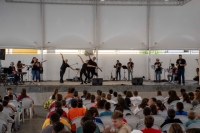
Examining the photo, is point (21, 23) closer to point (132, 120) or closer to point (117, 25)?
point (117, 25)

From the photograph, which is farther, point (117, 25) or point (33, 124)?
point (117, 25)

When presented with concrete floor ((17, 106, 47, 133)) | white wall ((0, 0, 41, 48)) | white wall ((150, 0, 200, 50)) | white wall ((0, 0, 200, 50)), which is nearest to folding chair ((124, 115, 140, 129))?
concrete floor ((17, 106, 47, 133))

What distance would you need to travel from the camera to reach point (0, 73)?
1727cm

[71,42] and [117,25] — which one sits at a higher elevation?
[117,25]

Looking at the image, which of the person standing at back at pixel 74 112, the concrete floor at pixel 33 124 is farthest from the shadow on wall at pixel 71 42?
the person standing at back at pixel 74 112

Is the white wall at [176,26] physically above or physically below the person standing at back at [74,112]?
above

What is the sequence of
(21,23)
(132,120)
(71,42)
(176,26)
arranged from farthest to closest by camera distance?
(176,26), (71,42), (21,23), (132,120)

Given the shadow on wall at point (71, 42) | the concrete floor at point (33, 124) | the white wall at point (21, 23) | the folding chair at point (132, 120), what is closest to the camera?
the folding chair at point (132, 120)

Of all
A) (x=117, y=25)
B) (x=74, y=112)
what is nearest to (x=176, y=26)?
(x=117, y=25)

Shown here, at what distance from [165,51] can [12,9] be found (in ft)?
38.7

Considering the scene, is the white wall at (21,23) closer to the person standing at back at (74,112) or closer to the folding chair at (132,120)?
the person standing at back at (74,112)

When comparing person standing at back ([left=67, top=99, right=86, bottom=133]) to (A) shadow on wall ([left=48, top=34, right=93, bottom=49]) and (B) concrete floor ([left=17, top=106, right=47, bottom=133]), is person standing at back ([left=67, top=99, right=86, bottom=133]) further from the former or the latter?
(A) shadow on wall ([left=48, top=34, right=93, bottom=49])

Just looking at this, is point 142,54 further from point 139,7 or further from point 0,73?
point 0,73

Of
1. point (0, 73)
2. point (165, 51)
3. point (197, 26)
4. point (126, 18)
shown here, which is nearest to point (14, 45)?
point (0, 73)
